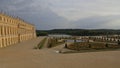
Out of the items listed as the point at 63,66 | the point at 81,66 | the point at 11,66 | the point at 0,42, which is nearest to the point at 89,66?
the point at 81,66

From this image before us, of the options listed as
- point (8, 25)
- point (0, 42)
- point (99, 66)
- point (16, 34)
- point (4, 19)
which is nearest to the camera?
point (99, 66)

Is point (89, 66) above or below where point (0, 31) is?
below

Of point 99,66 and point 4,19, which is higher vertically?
point 4,19

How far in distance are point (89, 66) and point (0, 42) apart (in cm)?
2415

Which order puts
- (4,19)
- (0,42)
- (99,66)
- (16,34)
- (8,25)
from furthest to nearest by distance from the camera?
(16,34), (8,25), (4,19), (0,42), (99,66)

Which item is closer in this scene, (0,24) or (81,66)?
(81,66)

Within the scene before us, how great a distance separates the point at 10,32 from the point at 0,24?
8.13 m

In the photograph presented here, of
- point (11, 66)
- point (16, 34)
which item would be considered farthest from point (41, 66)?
point (16, 34)

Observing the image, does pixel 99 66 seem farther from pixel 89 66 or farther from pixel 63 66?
pixel 63 66

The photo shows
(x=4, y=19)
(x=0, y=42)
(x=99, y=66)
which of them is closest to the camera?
(x=99, y=66)

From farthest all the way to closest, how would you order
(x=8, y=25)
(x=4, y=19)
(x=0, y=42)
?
1. (x=8, y=25)
2. (x=4, y=19)
3. (x=0, y=42)

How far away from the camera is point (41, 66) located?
57.1ft

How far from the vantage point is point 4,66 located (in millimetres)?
17812

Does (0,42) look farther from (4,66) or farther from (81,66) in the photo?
(81,66)
